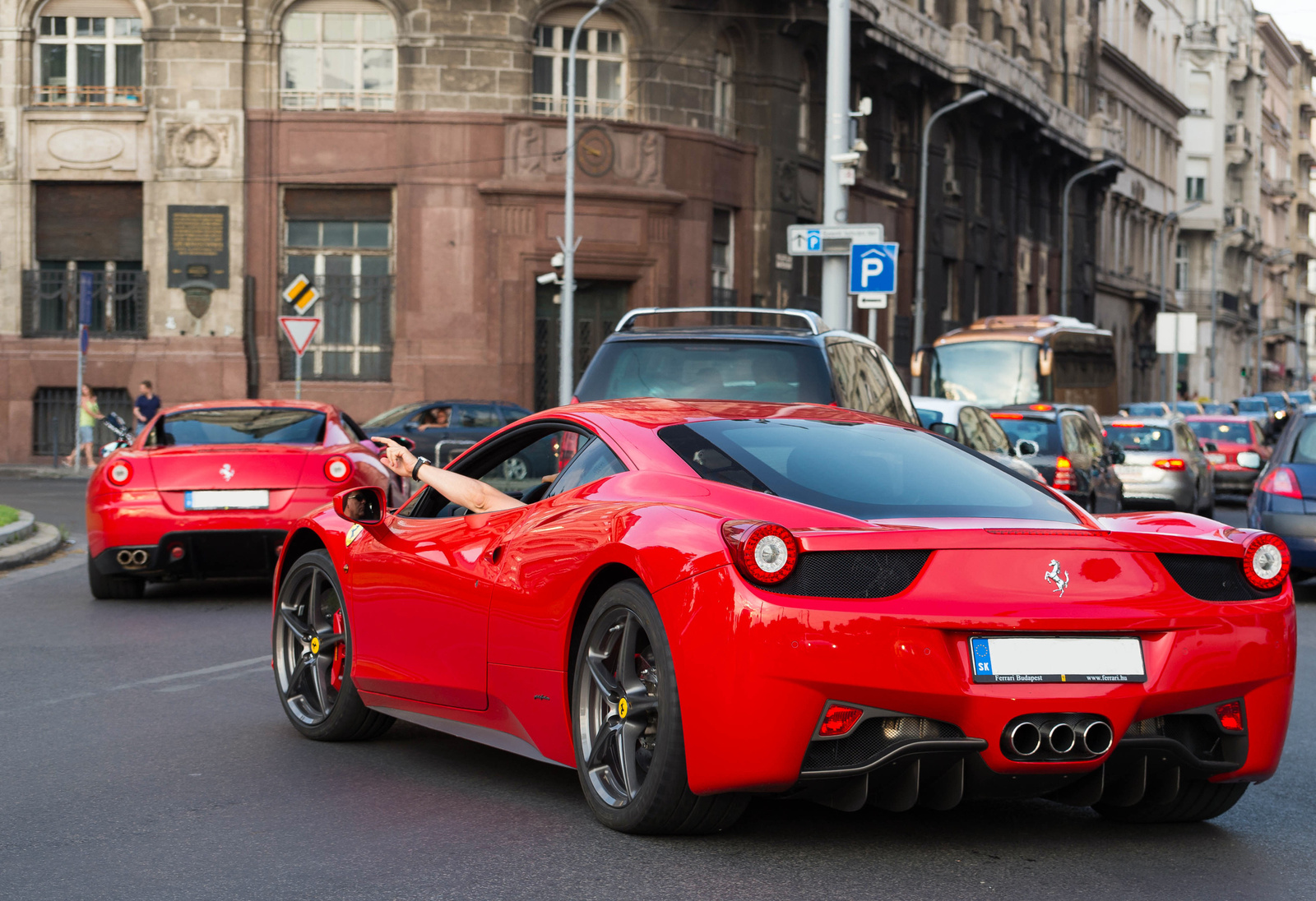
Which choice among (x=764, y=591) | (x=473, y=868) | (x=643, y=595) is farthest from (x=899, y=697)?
(x=473, y=868)

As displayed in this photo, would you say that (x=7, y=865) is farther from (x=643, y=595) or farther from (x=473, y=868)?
(x=643, y=595)

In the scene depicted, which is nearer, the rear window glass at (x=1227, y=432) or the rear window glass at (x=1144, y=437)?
the rear window glass at (x=1144, y=437)

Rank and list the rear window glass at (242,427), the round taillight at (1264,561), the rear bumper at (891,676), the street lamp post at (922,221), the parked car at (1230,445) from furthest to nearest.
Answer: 1. the street lamp post at (922,221)
2. the parked car at (1230,445)
3. the rear window glass at (242,427)
4. the round taillight at (1264,561)
5. the rear bumper at (891,676)

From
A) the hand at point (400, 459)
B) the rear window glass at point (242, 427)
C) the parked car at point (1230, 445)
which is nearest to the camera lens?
the hand at point (400, 459)

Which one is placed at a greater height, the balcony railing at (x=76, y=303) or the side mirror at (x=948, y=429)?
the balcony railing at (x=76, y=303)

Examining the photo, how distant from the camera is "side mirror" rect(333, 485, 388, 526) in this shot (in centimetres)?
651

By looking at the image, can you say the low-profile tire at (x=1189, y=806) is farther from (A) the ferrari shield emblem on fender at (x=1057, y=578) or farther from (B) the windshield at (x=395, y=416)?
(B) the windshield at (x=395, y=416)

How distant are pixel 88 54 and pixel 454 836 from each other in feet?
104

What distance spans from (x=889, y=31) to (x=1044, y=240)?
870 inches

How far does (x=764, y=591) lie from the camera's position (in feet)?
15.3

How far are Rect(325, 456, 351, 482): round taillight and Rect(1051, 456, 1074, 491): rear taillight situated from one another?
8831 mm

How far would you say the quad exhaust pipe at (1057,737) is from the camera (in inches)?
184

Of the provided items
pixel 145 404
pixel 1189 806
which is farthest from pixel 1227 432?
pixel 1189 806

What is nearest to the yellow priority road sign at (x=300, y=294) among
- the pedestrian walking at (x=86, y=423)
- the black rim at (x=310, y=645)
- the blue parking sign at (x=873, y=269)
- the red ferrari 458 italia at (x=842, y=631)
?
the pedestrian walking at (x=86, y=423)
